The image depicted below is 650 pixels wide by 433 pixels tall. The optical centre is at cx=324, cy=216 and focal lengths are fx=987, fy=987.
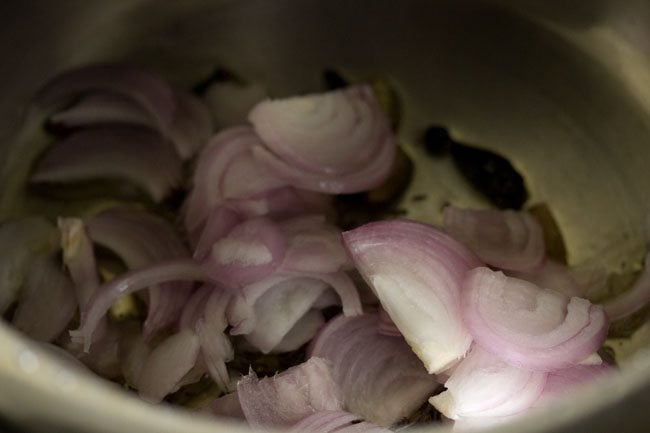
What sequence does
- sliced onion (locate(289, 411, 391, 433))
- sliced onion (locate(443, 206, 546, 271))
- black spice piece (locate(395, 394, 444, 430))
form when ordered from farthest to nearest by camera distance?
sliced onion (locate(443, 206, 546, 271)) → black spice piece (locate(395, 394, 444, 430)) → sliced onion (locate(289, 411, 391, 433))

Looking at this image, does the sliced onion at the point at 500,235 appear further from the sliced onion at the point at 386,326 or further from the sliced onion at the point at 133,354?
the sliced onion at the point at 133,354

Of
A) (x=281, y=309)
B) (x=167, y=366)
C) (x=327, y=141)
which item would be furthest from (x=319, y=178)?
(x=167, y=366)

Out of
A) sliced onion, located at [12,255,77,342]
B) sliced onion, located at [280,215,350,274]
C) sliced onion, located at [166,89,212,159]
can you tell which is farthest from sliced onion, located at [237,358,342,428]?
sliced onion, located at [166,89,212,159]

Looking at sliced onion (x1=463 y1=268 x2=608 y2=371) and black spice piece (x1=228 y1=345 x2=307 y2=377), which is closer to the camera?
sliced onion (x1=463 y1=268 x2=608 y2=371)

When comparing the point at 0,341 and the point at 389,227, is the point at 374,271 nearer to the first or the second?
the point at 389,227

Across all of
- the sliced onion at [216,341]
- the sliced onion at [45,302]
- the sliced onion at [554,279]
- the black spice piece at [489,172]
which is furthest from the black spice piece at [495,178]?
the sliced onion at [45,302]

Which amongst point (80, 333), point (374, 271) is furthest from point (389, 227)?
point (80, 333)

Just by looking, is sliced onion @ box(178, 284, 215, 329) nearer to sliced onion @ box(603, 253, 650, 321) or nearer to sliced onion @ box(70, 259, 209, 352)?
sliced onion @ box(70, 259, 209, 352)
